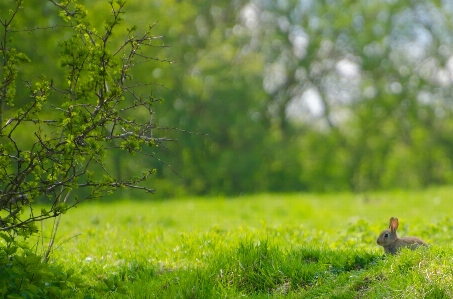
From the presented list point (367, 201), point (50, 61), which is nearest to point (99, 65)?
point (367, 201)

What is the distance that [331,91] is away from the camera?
122 ft

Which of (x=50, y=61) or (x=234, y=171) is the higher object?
(x=50, y=61)

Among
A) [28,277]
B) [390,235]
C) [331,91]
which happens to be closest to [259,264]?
[390,235]

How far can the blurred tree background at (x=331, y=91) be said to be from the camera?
1377 inches

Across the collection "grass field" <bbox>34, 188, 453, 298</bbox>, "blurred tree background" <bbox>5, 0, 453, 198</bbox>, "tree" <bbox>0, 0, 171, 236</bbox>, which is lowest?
"grass field" <bbox>34, 188, 453, 298</bbox>

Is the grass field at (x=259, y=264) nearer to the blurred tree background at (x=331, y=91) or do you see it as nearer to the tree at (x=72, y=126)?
the tree at (x=72, y=126)

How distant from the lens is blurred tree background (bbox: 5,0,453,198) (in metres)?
35.0

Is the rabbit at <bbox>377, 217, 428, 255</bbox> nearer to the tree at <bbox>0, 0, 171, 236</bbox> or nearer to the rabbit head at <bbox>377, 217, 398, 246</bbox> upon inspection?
the rabbit head at <bbox>377, 217, 398, 246</bbox>

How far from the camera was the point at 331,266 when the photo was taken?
6918 millimetres

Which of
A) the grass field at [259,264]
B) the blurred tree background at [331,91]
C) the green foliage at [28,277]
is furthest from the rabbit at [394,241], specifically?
the blurred tree background at [331,91]

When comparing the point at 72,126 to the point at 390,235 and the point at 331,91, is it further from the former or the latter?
the point at 331,91

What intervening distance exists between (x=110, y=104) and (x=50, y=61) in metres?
20.9

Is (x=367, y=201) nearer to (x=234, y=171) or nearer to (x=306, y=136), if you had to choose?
(x=234, y=171)

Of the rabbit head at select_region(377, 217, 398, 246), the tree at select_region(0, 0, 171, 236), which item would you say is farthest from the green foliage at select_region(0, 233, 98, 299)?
the rabbit head at select_region(377, 217, 398, 246)
